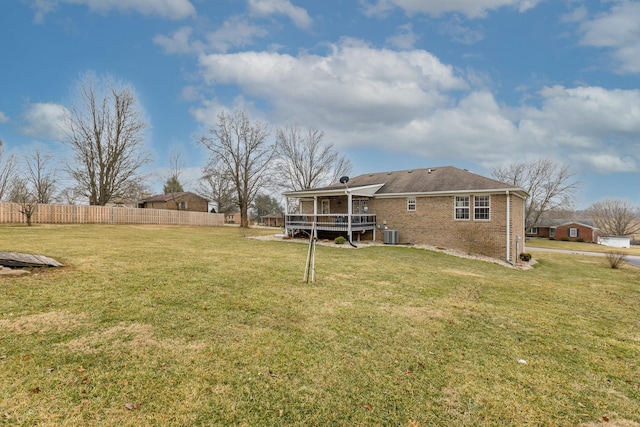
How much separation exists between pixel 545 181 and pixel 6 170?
217ft

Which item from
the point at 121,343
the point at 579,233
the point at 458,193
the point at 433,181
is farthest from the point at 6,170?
the point at 579,233

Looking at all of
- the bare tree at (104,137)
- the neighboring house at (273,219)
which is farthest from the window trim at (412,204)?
the neighboring house at (273,219)

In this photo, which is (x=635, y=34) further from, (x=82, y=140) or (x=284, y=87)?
(x=82, y=140)

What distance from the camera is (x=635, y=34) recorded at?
562 inches

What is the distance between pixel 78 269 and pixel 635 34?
24.4 meters

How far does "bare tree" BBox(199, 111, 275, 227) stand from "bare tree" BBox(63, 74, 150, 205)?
7661 mm

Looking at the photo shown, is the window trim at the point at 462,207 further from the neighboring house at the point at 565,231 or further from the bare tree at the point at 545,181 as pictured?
the neighboring house at the point at 565,231

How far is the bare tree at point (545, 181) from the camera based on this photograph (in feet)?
140

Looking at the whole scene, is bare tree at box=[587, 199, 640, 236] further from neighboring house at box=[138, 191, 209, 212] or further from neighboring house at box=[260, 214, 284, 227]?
neighboring house at box=[138, 191, 209, 212]

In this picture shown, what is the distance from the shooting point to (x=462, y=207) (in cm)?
1772

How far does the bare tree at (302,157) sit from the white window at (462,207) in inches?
1026

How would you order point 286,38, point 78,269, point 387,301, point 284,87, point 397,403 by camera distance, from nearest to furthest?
point 397,403, point 387,301, point 78,269, point 286,38, point 284,87

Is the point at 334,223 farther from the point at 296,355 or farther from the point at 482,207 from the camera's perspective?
the point at 296,355

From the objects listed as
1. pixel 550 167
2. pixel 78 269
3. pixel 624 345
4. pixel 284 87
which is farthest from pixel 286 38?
pixel 550 167
